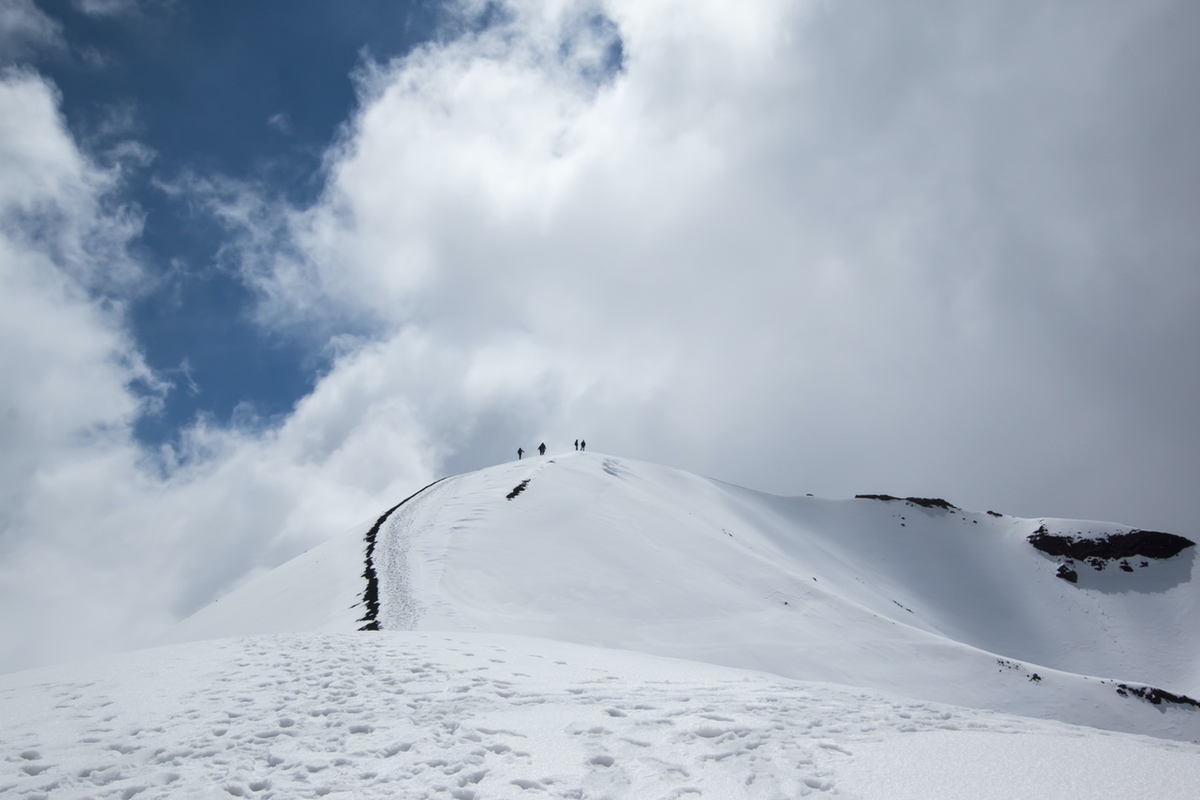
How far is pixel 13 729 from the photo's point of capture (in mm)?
8188

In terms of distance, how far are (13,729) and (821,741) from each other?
10.3 meters

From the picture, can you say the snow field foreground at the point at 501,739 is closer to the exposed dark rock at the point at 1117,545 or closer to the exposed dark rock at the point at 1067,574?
the exposed dark rock at the point at 1067,574

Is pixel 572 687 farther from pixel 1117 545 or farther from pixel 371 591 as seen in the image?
pixel 1117 545

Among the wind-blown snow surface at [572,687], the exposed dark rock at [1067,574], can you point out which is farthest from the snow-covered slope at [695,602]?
the exposed dark rock at [1067,574]

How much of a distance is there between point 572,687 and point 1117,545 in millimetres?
72713

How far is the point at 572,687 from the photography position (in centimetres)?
1054

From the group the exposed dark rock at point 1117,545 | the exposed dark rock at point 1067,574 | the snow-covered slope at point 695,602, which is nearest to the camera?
the snow-covered slope at point 695,602

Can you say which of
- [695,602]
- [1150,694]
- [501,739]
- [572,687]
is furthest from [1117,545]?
[501,739]

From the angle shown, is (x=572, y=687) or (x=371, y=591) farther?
(x=371, y=591)

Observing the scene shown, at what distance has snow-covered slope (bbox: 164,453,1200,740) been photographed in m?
21.5

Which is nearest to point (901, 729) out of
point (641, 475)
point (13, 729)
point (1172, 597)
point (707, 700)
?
point (707, 700)

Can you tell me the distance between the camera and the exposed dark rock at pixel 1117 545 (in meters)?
60.9

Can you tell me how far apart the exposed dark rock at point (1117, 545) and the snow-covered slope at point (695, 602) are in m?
5.58

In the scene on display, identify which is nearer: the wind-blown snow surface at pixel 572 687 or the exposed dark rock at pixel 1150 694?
the wind-blown snow surface at pixel 572 687
